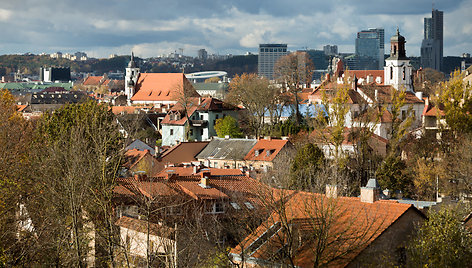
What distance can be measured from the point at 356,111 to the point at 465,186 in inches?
762

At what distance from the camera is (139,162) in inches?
1863

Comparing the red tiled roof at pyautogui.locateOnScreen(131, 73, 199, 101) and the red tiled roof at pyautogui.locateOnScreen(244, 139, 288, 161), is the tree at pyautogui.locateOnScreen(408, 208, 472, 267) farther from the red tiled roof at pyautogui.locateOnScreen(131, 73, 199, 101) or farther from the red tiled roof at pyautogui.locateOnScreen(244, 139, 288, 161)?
the red tiled roof at pyautogui.locateOnScreen(131, 73, 199, 101)

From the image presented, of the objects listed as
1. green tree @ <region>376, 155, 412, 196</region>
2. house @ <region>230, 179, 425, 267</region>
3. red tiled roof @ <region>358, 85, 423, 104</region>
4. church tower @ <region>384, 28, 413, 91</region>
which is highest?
church tower @ <region>384, 28, 413, 91</region>

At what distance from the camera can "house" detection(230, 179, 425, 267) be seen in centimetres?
1812

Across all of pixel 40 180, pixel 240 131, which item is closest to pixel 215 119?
pixel 240 131

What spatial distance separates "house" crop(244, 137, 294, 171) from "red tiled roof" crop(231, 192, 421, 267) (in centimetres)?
2950

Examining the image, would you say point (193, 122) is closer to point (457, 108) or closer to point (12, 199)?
point (457, 108)

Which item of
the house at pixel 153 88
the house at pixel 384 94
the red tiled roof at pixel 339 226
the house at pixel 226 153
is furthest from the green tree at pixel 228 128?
the house at pixel 153 88

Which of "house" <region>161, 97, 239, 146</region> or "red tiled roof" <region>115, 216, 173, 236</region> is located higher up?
"house" <region>161, 97, 239, 146</region>

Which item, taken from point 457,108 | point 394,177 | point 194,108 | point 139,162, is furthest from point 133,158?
point 194,108

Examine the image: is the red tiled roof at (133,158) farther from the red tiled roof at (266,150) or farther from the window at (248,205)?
the window at (248,205)

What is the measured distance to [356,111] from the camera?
58.3 m

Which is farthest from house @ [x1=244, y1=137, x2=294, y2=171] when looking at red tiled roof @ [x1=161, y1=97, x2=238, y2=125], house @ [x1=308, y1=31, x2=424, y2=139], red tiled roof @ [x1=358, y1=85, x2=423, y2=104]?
red tiled roof @ [x1=161, y1=97, x2=238, y2=125]

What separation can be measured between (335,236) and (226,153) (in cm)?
3875
